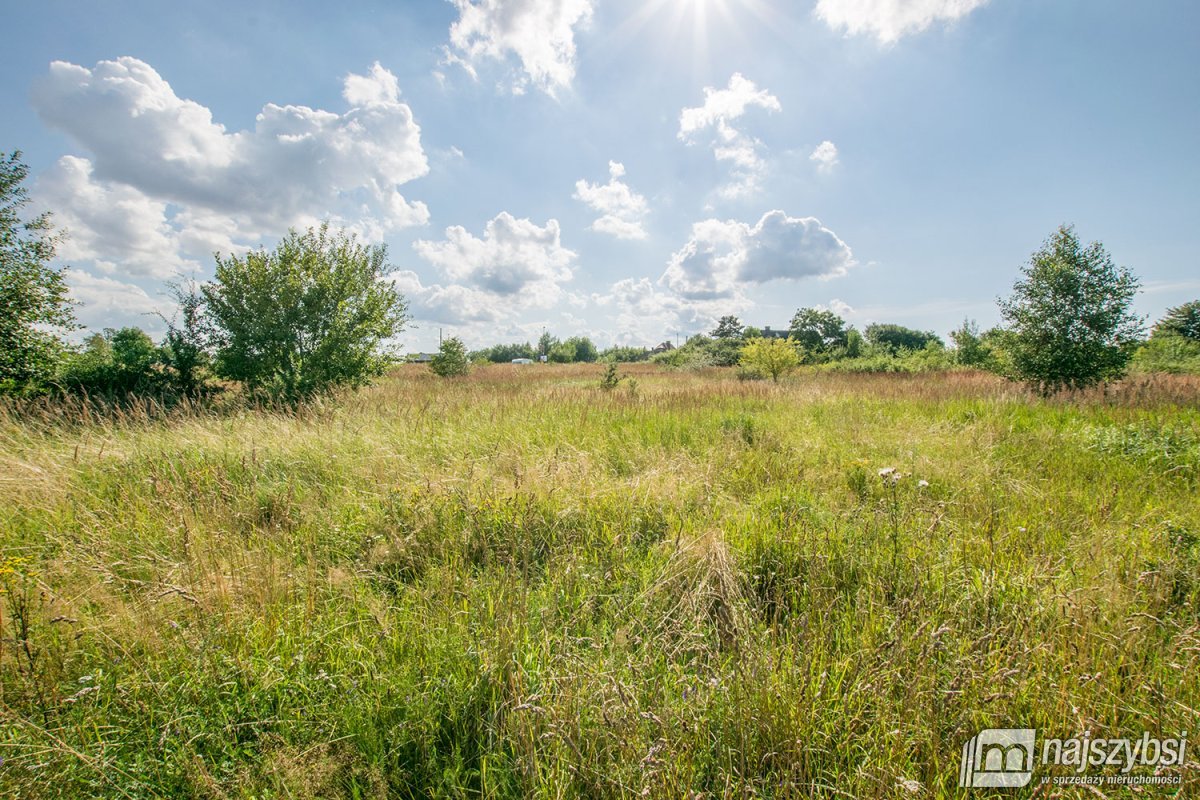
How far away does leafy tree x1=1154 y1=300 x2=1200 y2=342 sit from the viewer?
36791 millimetres

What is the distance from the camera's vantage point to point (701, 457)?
553 centimetres

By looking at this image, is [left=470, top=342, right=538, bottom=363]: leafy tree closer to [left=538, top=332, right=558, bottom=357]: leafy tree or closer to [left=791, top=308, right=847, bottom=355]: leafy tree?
[left=538, top=332, right=558, bottom=357]: leafy tree

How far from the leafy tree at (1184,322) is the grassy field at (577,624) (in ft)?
183

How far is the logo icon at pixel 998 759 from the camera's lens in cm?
149

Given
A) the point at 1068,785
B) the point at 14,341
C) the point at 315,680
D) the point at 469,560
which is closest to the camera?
the point at 1068,785

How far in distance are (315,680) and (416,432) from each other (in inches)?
189

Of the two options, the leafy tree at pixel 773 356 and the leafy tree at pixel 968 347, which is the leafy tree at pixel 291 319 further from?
the leafy tree at pixel 968 347

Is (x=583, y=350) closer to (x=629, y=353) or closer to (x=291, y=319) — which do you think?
(x=629, y=353)

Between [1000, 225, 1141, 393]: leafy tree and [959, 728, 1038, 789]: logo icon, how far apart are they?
1478 centimetres

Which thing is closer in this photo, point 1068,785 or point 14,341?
point 1068,785

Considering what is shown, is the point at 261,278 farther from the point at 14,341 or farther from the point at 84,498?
the point at 84,498

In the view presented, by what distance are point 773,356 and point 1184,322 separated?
49.4m

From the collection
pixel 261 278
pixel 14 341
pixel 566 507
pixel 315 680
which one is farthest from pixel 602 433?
pixel 14 341

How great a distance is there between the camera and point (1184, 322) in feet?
123
